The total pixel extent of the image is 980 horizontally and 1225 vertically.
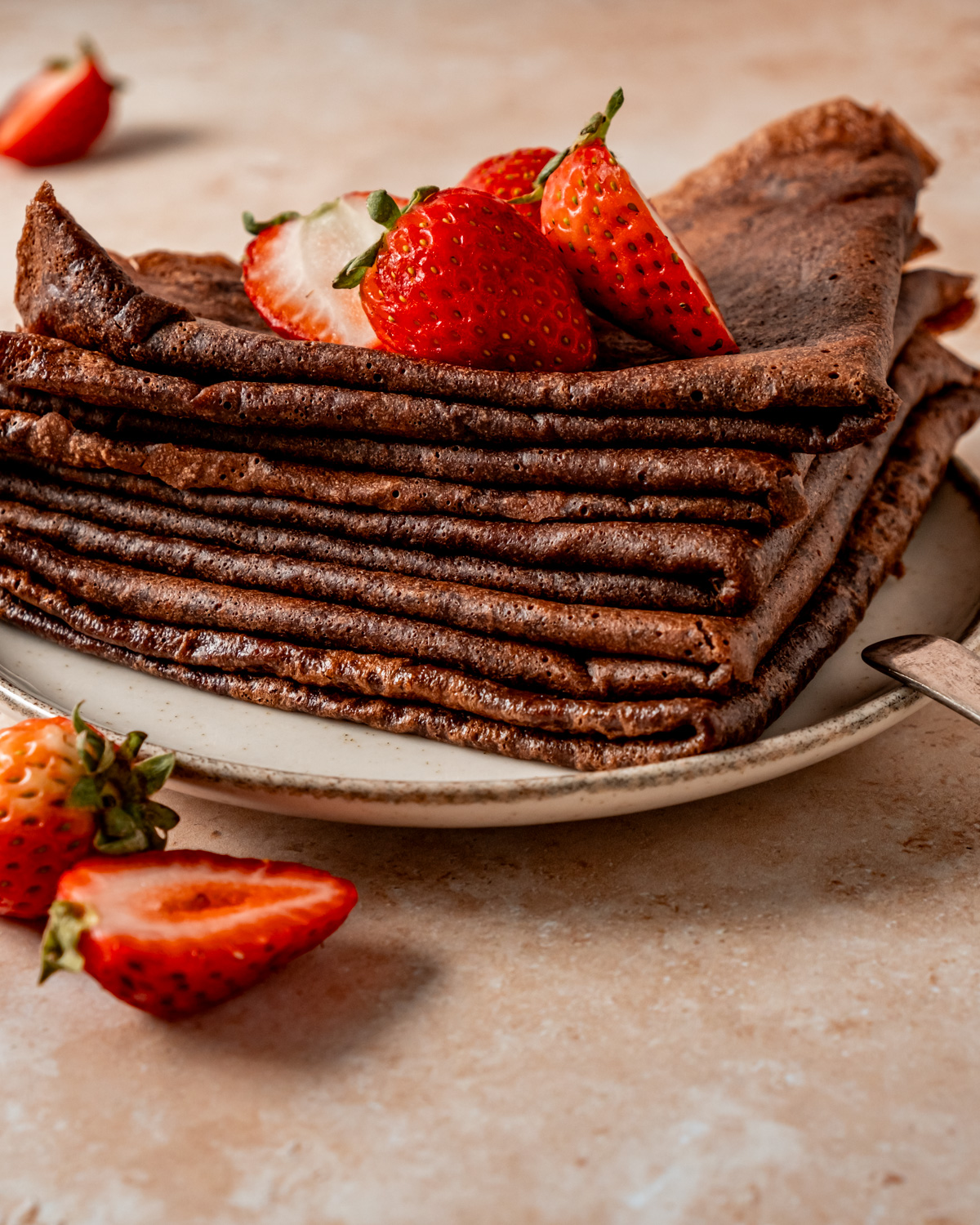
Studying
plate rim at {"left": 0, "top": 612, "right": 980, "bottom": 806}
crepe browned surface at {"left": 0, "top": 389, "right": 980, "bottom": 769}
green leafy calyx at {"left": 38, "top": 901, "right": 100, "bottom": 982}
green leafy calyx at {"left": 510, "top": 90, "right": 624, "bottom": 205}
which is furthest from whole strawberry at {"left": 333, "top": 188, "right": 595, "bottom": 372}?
green leafy calyx at {"left": 38, "top": 901, "right": 100, "bottom": 982}

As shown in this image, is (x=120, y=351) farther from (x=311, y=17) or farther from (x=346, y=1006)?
(x=311, y=17)

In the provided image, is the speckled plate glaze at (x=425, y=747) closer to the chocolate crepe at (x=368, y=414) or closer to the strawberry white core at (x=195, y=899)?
the strawberry white core at (x=195, y=899)

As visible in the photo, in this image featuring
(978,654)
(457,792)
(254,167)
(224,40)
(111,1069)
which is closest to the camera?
(111,1069)

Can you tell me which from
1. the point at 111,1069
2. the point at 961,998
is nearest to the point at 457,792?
the point at 111,1069

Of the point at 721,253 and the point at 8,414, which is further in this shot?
the point at 721,253

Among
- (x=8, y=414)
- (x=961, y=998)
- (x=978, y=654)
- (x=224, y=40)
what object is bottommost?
(x=961, y=998)

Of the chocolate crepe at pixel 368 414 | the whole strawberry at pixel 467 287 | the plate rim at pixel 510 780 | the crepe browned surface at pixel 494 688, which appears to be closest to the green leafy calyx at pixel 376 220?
the whole strawberry at pixel 467 287

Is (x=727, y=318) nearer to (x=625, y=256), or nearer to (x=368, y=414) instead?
(x=625, y=256)
